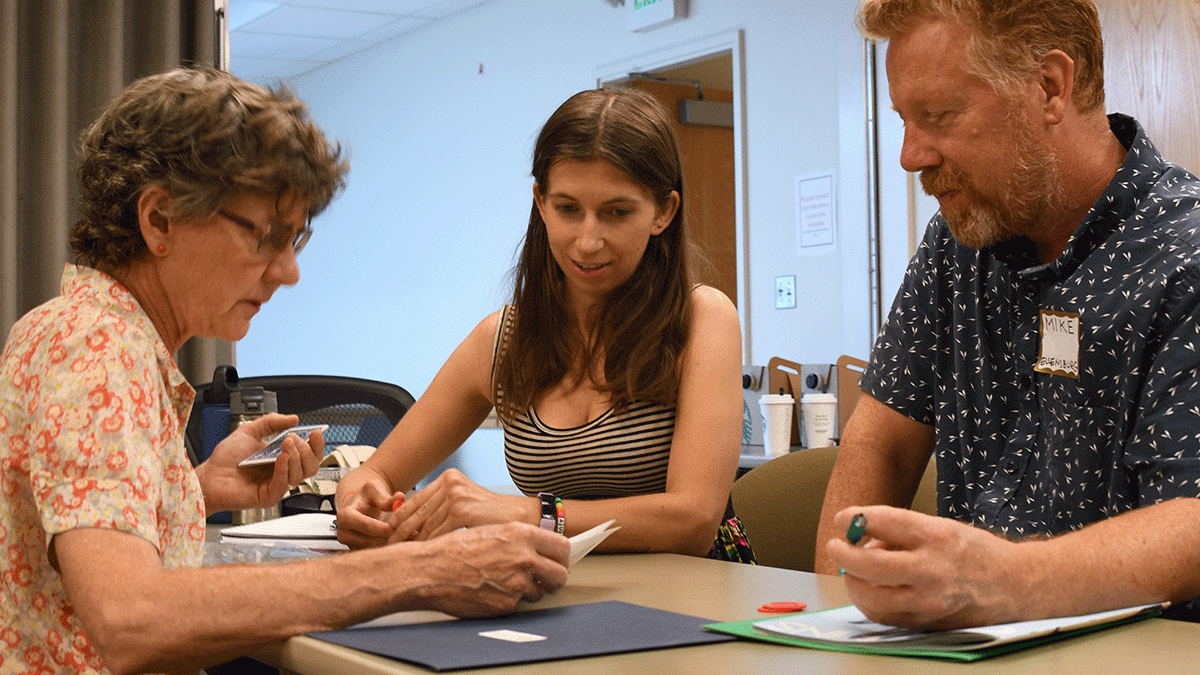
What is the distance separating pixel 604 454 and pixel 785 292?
2.91 metres

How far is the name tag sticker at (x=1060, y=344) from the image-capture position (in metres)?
1.31

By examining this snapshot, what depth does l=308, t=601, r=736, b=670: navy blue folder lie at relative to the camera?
88cm

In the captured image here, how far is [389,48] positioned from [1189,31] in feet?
16.4

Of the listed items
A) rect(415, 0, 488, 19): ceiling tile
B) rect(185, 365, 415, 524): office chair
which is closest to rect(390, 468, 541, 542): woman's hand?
rect(185, 365, 415, 524): office chair

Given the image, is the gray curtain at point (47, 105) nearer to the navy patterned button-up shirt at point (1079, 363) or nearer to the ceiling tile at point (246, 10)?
the navy patterned button-up shirt at point (1079, 363)

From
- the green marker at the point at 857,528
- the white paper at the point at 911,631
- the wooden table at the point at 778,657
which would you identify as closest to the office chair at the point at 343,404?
the wooden table at the point at 778,657

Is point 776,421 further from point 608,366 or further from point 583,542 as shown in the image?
point 583,542

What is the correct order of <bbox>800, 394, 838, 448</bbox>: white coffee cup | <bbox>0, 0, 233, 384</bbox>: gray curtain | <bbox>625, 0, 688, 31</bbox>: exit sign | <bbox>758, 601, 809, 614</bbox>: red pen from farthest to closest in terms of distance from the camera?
<bbox>625, 0, 688, 31</bbox>: exit sign < <bbox>800, 394, 838, 448</bbox>: white coffee cup < <bbox>0, 0, 233, 384</bbox>: gray curtain < <bbox>758, 601, 809, 614</bbox>: red pen

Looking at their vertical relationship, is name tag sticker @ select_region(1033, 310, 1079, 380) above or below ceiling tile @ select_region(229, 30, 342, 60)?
below

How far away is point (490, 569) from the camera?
104 cm

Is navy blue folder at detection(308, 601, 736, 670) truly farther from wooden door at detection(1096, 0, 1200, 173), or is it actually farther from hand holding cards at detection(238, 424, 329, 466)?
wooden door at detection(1096, 0, 1200, 173)

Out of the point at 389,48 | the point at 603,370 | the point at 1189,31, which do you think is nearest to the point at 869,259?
the point at 1189,31

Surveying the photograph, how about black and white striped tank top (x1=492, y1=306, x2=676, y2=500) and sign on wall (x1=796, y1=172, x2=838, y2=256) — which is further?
sign on wall (x1=796, y1=172, x2=838, y2=256)

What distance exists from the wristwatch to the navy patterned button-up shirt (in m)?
0.53
